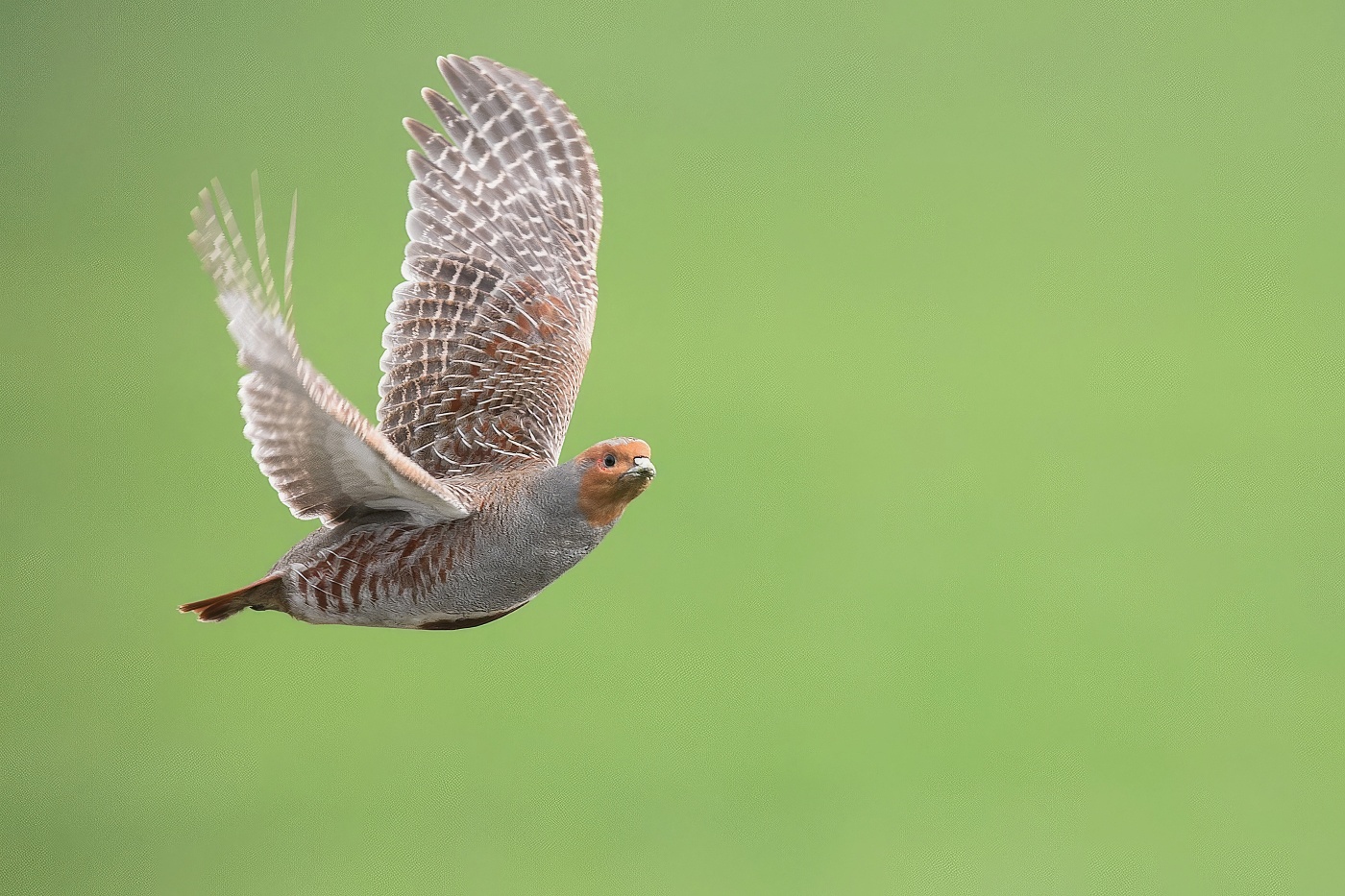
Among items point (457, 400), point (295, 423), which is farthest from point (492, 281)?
point (295, 423)

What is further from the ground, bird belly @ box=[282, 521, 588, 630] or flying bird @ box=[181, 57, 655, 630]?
flying bird @ box=[181, 57, 655, 630]

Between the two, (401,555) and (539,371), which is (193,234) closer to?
(401,555)

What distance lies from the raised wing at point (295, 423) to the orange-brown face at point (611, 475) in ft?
0.63

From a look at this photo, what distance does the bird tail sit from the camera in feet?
6.72

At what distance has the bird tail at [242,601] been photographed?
80.6 inches

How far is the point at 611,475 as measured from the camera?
1885 millimetres

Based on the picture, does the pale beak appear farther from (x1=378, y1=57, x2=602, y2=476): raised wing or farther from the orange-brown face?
(x1=378, y1=57, x2=602, y2=476): raised wing

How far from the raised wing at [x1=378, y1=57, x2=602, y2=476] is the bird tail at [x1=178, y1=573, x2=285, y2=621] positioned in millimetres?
327

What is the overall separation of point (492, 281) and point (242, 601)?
732 mm

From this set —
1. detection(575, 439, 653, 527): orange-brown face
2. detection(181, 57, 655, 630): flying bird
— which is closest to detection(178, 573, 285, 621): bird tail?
detection(181, 57, 655, 630): flying bird

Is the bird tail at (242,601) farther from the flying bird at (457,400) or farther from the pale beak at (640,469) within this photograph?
the pale beak at (640,469)

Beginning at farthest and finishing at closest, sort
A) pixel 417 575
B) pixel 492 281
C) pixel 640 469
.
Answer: pixel 492 281 < pixel 417 575 < pixel 640 469

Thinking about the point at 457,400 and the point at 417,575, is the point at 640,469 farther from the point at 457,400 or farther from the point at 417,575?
the point at 457,400

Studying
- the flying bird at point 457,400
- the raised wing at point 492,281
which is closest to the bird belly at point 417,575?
the flying bird at point 457,400
